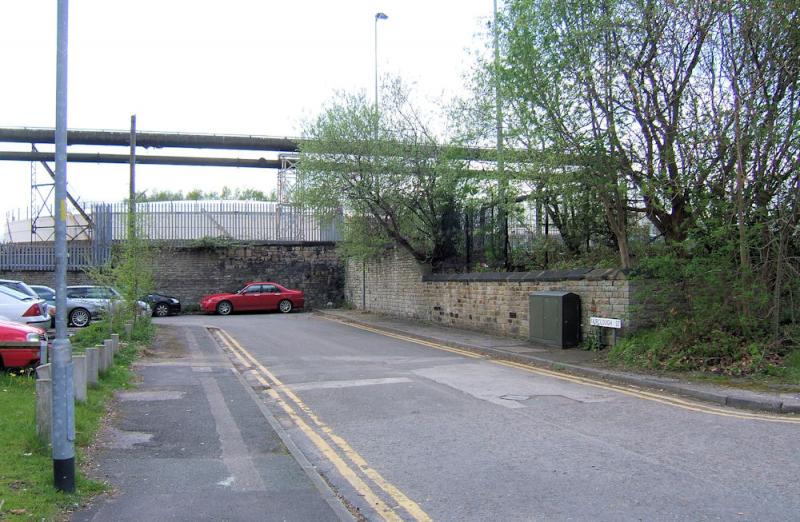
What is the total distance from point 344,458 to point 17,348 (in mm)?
5953

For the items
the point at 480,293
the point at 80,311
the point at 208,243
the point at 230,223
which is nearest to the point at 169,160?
the point at 230,223

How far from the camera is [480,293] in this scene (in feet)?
63.2

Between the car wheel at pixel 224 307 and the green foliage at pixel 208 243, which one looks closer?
the car wheel at pixel 224 307

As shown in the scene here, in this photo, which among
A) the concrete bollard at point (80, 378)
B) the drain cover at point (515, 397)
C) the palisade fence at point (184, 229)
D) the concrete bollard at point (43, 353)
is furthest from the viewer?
the palisade fence at point (184, 229)

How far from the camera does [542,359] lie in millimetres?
13258

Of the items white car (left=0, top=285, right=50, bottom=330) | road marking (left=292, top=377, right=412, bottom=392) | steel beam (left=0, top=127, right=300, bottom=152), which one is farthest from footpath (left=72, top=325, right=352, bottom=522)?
steel beam (left=0, top=127, right=300, bottom=152)

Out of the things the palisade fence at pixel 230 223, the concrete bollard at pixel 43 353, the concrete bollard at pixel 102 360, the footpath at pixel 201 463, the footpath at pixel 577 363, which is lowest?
the footpath at pixel 201 463

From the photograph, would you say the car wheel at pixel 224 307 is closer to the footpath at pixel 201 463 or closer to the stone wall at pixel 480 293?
the stone wall at pixel 480 293

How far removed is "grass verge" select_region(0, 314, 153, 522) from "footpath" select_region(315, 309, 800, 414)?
796 cm

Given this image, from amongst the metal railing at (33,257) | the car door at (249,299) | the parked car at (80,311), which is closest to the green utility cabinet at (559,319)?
the parked car at (80,311)

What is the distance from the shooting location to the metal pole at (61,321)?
491cm

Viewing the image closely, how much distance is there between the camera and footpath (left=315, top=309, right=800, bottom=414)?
885 centimetres

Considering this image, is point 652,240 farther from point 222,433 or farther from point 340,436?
point 222,433

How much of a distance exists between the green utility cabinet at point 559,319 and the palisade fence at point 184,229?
18.4 m
